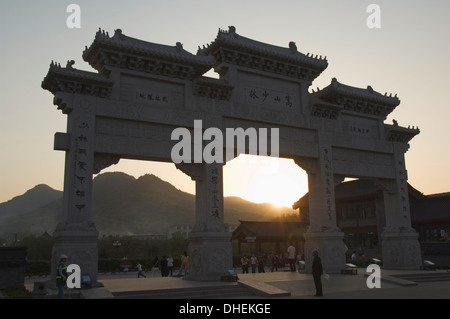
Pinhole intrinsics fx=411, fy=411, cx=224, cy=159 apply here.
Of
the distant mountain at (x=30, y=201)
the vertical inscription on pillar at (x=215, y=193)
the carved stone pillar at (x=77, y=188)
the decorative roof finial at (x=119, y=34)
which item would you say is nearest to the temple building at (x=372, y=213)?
the vertical inscription on pillar at (x=215, y=193)

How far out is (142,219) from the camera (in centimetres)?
14025

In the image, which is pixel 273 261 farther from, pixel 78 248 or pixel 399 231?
pixel 78 248

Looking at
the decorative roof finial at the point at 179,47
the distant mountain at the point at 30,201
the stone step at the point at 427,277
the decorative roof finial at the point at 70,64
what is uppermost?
the distant mountain at the point at 30,201

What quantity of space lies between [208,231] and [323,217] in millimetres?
5509

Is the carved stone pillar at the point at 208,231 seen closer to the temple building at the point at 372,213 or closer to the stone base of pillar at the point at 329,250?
the stone base of pillar at the point at 329,250

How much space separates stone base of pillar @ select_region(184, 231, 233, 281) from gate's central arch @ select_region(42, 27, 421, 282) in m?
0.04

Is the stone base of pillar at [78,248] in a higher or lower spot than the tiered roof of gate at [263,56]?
lower

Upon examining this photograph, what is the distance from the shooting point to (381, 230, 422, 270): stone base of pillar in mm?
18875

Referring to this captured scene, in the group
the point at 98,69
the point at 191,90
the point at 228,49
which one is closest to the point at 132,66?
the point at 98,69

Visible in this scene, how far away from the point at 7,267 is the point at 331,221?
41.1 feet

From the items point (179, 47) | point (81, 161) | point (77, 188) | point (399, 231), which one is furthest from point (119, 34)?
point (399, 231)

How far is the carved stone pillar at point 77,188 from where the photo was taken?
40.9ft

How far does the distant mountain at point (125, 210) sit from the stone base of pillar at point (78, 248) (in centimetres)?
11798

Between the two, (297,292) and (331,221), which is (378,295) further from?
(331,221)
